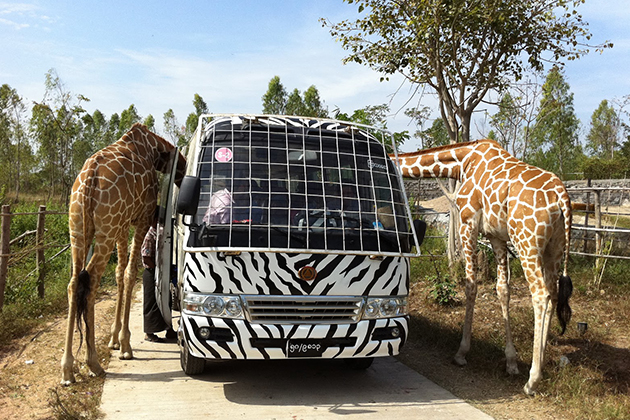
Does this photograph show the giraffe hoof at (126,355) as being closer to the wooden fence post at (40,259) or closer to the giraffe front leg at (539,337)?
the wooden fence post at (40,259)

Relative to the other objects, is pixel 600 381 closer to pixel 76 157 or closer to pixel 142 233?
pixel 142 233

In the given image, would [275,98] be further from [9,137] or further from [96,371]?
[96,371]

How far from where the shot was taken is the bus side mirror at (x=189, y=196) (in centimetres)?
434

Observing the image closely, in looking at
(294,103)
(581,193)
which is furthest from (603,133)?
(581,193)

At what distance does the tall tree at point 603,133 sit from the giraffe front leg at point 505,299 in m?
37.5

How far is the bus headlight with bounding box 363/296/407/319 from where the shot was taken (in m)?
4.62

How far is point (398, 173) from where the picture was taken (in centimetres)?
540

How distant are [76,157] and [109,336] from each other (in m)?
32.8

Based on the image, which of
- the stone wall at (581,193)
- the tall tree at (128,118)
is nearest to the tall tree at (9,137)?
the tall tree at (128,118)

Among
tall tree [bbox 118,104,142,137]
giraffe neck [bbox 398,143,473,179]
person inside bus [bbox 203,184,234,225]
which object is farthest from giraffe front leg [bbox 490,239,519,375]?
tall tree [bbox 118,104,142,137]

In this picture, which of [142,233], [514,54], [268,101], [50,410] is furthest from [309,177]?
[268,101]

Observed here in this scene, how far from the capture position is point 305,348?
441 cm

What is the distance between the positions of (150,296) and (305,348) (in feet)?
9.13

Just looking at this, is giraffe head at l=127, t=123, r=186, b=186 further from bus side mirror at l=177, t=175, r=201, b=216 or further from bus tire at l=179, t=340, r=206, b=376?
bus tire at l=179, t=340, r=206, b=376
